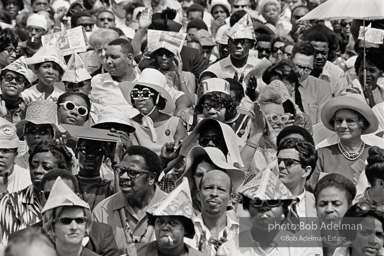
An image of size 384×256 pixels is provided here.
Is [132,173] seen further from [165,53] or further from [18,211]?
[165,53]

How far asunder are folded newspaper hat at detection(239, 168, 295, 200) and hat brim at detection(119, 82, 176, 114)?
3.51 m

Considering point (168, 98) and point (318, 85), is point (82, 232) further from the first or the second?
point (318, 85)

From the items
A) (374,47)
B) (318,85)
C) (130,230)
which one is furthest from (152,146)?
(374,47)

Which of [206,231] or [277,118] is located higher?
[277,118]

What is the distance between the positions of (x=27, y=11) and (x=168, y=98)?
8.32m

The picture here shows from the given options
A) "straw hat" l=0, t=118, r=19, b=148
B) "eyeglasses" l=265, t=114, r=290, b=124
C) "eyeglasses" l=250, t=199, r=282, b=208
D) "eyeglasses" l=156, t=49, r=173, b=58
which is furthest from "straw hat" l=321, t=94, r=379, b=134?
"eyeglasses" l=156, t=49, r=173, b=58

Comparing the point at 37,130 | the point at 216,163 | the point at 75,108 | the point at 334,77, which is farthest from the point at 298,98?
the point at 216,163

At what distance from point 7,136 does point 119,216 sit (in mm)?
1533

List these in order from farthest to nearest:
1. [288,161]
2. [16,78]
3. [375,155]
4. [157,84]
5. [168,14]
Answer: [168,14] < [16,78] < [157,84] < [375,155] < [288,161]

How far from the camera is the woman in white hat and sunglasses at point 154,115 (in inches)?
466

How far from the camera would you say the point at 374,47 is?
1474cm

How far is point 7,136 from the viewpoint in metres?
10.9

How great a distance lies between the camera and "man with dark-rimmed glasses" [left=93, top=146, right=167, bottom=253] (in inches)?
392

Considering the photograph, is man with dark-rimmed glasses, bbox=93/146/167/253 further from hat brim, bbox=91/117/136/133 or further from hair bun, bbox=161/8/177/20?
→ hair bun, bbox=161/8/177/20
